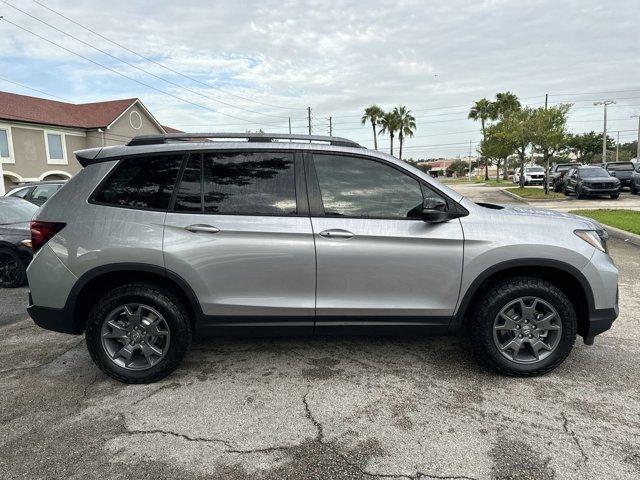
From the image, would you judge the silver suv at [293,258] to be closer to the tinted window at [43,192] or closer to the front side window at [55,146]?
the tinted window at [43,192]

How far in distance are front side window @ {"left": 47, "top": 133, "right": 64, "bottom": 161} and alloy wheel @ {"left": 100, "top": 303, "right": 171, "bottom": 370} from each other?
29.3 metres

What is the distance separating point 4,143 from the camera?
24.7 m

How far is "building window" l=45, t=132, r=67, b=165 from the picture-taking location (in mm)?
27328

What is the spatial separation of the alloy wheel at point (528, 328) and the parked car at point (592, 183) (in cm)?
1910

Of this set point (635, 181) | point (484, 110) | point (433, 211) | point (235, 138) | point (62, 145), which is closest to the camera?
point (433, 211)

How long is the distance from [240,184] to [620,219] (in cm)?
1189

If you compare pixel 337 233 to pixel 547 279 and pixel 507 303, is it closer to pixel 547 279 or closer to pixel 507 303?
pixel 507 303

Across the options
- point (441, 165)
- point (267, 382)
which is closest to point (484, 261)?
point (267, 382)

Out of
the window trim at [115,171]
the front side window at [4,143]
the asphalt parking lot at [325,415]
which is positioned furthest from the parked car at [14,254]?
the front side window at [4,143]

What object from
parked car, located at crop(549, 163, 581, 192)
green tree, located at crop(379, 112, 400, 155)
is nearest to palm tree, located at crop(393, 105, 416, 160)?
green tree, located at crop(379, 112, 400, 155)

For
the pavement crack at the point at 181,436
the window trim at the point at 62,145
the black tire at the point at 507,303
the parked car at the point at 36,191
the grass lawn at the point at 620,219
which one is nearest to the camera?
the pavement crack at the point at 181,436

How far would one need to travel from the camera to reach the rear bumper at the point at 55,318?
3.30 metres

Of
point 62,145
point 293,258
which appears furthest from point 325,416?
point 62,145

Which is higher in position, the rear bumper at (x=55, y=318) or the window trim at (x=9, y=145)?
the window trim at (x=9, y=145)
